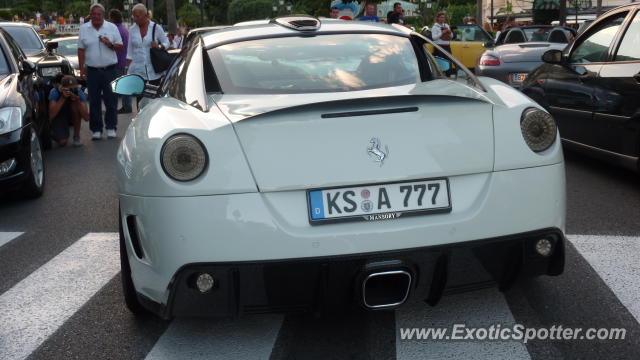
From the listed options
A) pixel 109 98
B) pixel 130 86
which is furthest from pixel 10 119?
pixel 109 98

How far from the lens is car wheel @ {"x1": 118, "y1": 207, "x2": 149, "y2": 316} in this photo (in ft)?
11.7

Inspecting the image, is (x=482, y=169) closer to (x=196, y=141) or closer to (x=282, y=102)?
(x=282, y=102)

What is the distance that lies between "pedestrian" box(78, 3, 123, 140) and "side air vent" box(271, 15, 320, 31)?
6600mm

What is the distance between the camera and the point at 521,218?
10.5 ft

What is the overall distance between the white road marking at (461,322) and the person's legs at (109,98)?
7.78 metres

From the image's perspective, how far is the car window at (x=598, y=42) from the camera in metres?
6.97

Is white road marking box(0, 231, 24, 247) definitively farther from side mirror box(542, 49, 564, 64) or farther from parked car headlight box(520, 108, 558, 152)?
side mirror box(542, 49, 564, 64)

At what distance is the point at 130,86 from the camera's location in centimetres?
512

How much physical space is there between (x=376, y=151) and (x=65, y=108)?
7.95 metres

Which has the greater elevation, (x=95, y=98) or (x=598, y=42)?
(x=598, y=42)

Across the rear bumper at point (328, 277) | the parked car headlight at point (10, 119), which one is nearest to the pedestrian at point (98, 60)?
the parked car headlight at point (10, 119)

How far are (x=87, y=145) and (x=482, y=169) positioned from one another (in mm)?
8040

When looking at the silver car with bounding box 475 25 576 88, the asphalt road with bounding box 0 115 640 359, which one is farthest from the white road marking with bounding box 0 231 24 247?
the silver car with bounding box 475 25 576 88

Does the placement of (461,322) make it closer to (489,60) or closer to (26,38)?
(489,60)
